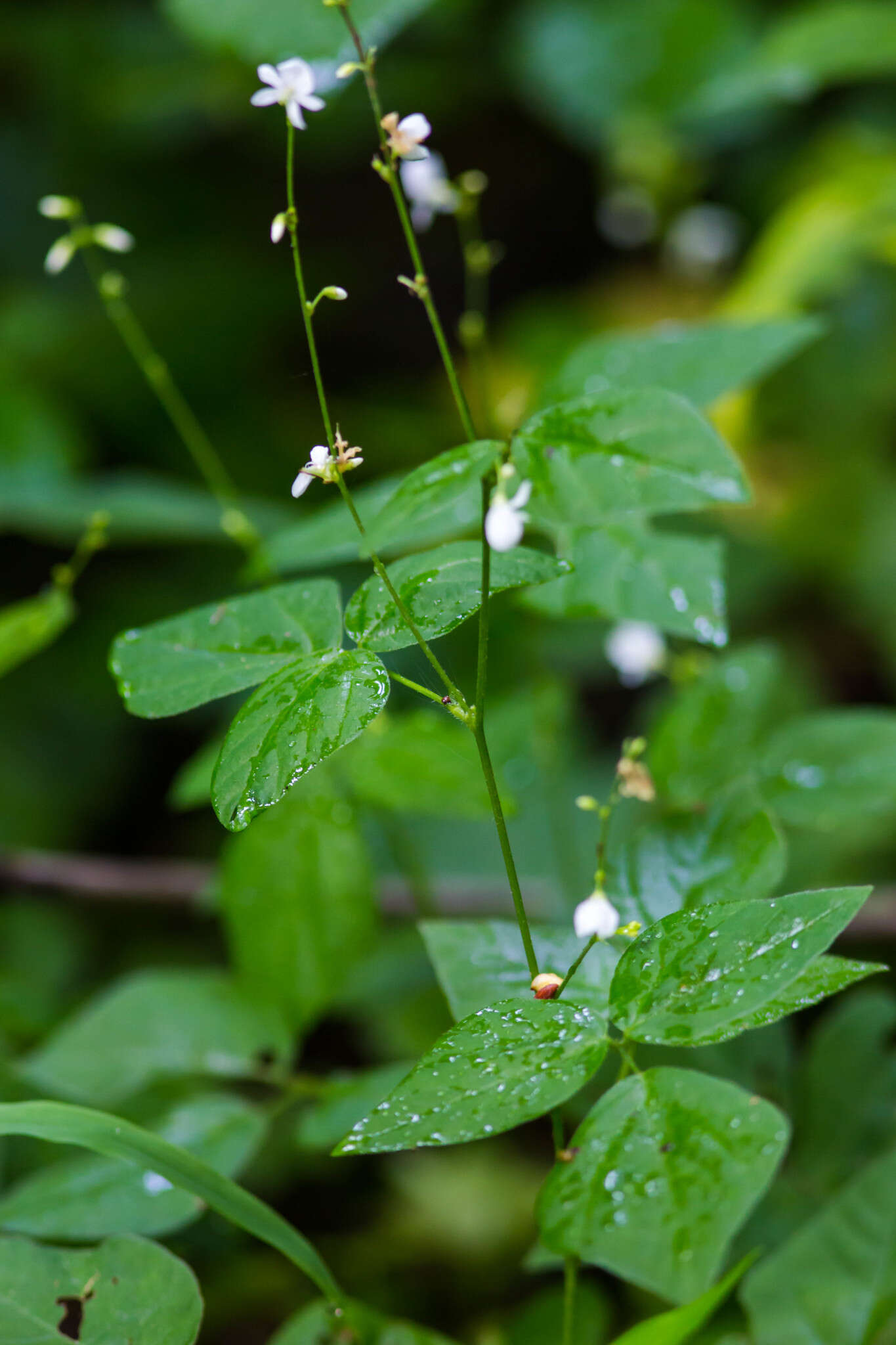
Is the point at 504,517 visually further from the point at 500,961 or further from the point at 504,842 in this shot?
the point at 500,961

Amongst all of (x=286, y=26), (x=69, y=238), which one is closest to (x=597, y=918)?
(x=69, y=238)

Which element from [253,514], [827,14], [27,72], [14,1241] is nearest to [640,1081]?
Answer: [14,1241]

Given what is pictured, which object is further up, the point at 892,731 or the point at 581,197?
the point at 581,197

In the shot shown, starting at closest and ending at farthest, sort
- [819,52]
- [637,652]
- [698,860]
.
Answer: [698,860] → [637,652] → [819,52]

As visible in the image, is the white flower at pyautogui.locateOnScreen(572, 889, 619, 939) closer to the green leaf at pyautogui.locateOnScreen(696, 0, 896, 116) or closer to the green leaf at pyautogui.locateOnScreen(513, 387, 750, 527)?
the green leaf at pyautogui.locateOnScreen(513, 387, 750, 527)

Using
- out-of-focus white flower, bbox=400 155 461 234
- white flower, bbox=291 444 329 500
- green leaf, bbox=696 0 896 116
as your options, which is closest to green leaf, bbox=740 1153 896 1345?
white flower, bbox=291 444 329 500

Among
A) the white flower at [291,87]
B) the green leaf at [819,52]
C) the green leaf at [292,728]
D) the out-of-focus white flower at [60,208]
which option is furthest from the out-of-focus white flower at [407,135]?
the green leaf at [819,52]

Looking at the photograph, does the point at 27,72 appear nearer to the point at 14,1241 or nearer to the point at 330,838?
the point at 330,838
